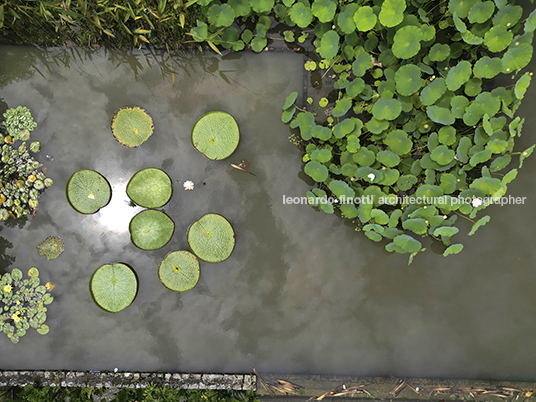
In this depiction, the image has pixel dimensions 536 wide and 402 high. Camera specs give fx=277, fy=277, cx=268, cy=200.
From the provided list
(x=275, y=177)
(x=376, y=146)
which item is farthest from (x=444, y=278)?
(x=275, y=177)

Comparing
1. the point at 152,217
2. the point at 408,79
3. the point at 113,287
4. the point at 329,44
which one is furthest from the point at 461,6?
the point at 113,287

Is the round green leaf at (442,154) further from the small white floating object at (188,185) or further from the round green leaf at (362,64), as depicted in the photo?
the small white floating object at (188,185)

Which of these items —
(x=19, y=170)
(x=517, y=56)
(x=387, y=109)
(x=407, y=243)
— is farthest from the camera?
(x=19, y=170)

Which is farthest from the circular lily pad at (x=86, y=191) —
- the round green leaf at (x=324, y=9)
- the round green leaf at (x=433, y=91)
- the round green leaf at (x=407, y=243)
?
the round green leaf at (x=433, y=91)

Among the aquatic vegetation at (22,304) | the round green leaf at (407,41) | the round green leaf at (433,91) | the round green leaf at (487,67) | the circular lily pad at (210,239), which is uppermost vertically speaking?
the round green leaf at (407,41)

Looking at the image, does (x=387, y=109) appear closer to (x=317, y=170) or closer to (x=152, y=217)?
(x=317, y=170)

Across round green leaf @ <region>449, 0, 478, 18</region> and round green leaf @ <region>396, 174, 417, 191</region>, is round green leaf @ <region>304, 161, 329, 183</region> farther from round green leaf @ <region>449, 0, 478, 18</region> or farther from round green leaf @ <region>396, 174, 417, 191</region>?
round green leaf @ <region>449, 0, 478, 18</region>
